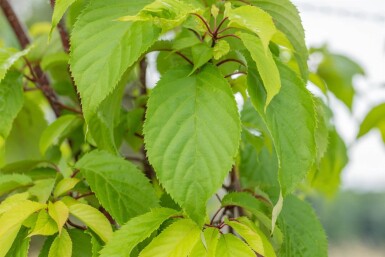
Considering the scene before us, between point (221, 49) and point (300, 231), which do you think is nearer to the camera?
point (221, 49)

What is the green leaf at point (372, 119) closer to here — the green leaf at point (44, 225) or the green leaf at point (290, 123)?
the green leaf at point (290, 123)

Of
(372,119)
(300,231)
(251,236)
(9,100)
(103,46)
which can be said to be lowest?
(372,119)

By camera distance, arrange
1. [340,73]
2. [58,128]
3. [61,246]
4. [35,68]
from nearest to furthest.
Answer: [61,246]
[58,128]
[35,68]
[340,73]

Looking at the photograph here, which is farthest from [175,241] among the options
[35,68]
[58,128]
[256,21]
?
[35,68]

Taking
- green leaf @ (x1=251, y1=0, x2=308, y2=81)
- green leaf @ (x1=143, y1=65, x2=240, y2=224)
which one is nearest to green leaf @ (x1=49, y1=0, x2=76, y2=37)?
green leaf @ (x1=143, y1=65, x2=240, y2=224)

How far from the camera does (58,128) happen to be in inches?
38.7

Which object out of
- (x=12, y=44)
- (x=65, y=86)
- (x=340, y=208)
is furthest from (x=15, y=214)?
(x=340, y=208)

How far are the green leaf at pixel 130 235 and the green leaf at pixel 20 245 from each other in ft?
0.33

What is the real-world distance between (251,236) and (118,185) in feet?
0.60

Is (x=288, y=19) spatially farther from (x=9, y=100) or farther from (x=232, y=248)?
(x=9, y=100)

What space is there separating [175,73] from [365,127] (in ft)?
2.39

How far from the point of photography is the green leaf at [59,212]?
726mm

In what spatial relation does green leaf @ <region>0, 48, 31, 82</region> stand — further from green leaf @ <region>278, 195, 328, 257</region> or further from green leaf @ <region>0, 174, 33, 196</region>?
green leaf @ <region>278, 195, 328, 257</region>

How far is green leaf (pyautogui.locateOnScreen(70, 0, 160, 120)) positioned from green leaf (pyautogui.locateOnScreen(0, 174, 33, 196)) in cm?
21
